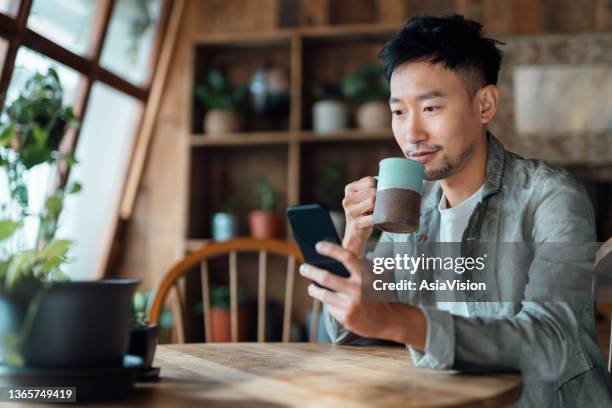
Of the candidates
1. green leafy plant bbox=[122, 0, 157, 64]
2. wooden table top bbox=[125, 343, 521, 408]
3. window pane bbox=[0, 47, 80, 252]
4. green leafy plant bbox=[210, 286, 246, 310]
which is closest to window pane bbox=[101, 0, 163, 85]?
green leafy plant bbox=[122, 0, 157, 64]

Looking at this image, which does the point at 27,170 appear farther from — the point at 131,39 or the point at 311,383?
the point at 131,39

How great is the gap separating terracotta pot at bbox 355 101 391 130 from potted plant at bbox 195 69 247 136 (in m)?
0.70

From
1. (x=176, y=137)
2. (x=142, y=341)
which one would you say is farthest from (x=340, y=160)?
(x=142, y=341)

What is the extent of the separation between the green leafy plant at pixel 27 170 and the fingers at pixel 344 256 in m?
0.36

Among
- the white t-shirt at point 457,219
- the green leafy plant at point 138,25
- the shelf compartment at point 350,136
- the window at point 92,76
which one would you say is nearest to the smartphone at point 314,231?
the white t-shirt at point 457,219

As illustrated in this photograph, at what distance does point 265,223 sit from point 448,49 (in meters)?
2.15

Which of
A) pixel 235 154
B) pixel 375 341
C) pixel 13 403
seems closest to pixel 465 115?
pixel 375 341

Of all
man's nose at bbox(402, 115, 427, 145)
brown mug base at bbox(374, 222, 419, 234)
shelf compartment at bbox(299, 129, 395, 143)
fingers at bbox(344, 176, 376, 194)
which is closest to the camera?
brown mug base at bbox(374, 222, 419, 234)

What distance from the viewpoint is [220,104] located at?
3.64m

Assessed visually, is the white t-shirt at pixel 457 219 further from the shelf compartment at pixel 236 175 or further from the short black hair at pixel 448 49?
the shelf compartment at pixel 236 175

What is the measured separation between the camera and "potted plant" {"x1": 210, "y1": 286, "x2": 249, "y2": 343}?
3.49 metres

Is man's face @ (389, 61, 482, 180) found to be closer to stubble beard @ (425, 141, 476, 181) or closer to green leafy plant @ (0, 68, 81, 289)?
stubble beard @ (425, 141, 476, 181)

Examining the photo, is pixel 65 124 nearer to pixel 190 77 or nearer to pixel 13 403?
pixel 13 403

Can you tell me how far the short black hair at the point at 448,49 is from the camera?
149 cm
